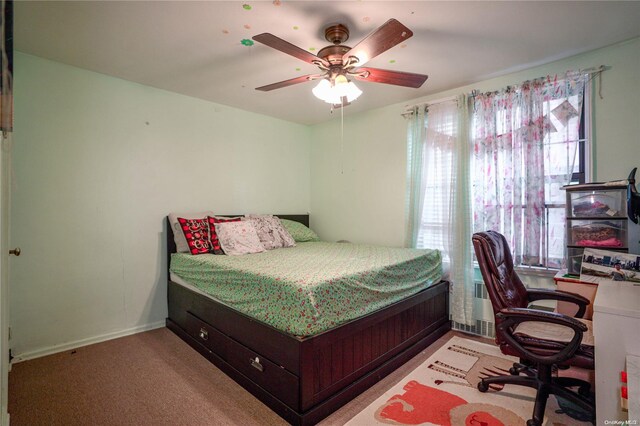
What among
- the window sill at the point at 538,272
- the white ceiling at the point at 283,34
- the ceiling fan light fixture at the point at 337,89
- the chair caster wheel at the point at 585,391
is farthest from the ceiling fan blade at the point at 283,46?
the chair caster wheel at the point at 585,391

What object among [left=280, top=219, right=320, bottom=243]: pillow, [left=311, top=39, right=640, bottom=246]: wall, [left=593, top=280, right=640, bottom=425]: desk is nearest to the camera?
[left=593, top=280, right=640, bottom=425]: desk

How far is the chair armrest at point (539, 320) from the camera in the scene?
5.06ft

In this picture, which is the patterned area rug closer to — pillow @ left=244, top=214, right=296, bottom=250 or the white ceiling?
pillow @ left=244, top=214, right=296, bottom=250

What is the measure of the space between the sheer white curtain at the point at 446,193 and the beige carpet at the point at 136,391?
0.82 meters

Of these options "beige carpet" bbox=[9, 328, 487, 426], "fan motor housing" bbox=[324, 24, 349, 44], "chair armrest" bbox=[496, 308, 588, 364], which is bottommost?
"beige carpet" bbox=[9, 328, 487, 426]

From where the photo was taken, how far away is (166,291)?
320cm

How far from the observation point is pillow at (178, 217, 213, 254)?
2.96m

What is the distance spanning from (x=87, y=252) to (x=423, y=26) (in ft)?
10.9

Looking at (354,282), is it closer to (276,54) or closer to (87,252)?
(276,54)

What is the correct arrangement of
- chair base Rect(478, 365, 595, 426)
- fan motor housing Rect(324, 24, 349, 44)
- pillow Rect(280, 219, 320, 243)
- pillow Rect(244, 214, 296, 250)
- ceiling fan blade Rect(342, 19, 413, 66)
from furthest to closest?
pillow Rect(280, 219, 320, 243), pillow Rect(244, 214, 296, 250), fan motor housing Rect(324, 24, 349, 44), chair base Rect(478, 365, 595, 426), ceiling fan blade Rect(342, 19, 413, 66)

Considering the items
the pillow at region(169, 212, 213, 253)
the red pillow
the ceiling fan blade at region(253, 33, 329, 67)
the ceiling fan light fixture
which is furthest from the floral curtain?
the pillow at region(169, 212, 213, 253)

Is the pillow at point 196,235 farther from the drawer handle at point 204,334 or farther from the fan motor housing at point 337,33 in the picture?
the fan motor housing at point 337,33

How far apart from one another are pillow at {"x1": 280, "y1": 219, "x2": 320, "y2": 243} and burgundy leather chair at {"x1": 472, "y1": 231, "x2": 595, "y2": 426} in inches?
90.6

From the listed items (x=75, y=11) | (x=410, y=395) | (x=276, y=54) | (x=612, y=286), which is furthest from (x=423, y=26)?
(x=410, y=395)
